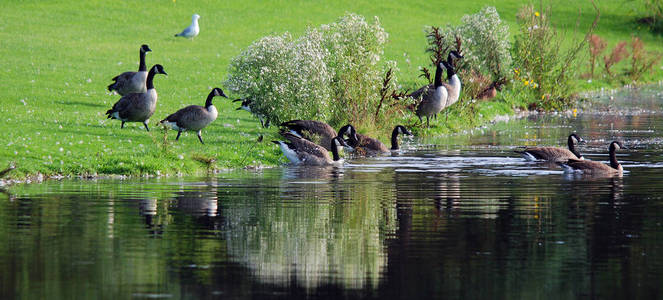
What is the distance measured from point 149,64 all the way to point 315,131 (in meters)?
28.2

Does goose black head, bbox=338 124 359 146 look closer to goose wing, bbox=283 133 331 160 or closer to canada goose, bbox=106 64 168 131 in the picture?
goose wing, bbox=283 133 331 160

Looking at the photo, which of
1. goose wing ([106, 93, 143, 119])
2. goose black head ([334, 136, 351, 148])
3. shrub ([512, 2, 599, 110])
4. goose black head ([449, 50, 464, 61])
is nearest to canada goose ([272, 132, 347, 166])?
goose black head ([334, 136, 351, 148])

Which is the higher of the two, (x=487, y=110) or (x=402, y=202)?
(x=487, y=110)

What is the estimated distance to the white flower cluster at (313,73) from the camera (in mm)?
34072

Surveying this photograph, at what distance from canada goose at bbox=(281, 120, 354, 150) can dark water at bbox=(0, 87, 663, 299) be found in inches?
178

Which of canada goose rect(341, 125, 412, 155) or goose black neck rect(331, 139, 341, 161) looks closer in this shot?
goose black neck rect(331, 139, 341, 161)

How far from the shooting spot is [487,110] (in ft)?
161

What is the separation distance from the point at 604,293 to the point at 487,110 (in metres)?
37.1

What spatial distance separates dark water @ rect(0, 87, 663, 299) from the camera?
1277 centimetres

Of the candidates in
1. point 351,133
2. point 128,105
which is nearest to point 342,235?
point 351,133

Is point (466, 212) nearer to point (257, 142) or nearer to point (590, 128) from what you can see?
point (257, 142)

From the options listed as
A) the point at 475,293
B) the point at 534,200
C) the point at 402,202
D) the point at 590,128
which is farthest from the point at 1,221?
the point at 590,128

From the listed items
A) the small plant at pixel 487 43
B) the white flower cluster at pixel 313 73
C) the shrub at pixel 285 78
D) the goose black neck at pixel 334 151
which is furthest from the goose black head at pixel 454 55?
the goose black neck at pixel 334 151

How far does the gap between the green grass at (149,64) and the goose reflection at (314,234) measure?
620 cm
